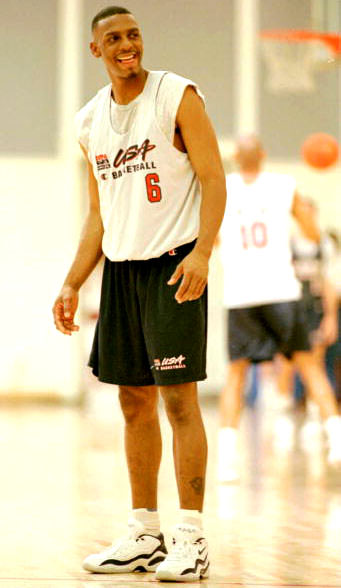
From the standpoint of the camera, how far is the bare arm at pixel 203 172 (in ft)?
11.0

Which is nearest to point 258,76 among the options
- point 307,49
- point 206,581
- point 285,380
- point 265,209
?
point 307,49

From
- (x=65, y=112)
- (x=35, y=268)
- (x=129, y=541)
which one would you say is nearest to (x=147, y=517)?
(x=129, y=541)

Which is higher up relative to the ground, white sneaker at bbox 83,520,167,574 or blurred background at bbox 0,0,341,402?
blurred background at bbox 0,0,341,402

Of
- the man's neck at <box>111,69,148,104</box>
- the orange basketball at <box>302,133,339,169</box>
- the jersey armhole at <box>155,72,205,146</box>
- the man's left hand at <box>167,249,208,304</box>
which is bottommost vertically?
the man's left hand at <box>167,249,208,304</box>

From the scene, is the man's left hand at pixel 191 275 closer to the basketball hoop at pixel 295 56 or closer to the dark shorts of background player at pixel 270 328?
the dark shorts of background player at pixel 270 328

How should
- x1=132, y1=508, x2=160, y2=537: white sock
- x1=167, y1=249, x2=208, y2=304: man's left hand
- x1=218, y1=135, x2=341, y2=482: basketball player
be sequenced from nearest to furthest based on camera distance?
x1=167, y1=249, x2=208, y2=304: man's left hand < x1=132, y1=508, x2=160, y2=537: white sock < x1=218, y1=135, x2=341, y2=482: basketball player

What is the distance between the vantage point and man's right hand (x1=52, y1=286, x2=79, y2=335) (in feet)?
12.3

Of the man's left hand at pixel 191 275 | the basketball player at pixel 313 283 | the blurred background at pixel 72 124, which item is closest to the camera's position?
the man's left hand at pixel 191 275

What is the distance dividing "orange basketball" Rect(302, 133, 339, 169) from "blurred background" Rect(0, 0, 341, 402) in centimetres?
301

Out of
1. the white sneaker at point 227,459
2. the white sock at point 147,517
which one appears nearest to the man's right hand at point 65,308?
the white sock at point 147,517

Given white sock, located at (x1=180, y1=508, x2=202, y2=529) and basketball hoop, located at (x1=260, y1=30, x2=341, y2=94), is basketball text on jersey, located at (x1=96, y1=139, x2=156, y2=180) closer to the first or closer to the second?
white sock, located at (x1=180, y1=508, x2=202, y2=529)

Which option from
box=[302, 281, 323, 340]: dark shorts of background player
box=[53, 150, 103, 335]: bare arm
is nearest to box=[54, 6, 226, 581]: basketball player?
box=[53, 150, 103, 335]: bare arm

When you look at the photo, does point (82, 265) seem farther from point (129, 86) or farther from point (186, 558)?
point (186, 558)

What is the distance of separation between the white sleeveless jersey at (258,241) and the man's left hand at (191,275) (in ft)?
10.0
